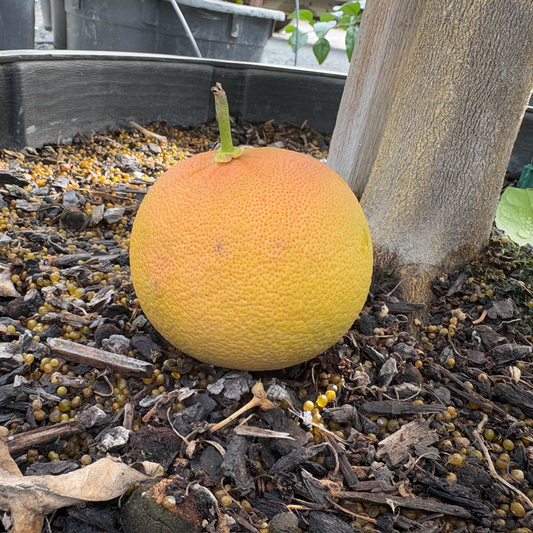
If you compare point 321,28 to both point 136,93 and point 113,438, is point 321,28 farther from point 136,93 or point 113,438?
point 113,438

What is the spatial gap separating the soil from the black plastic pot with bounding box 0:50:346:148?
0.90m

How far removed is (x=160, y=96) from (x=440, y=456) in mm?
2867

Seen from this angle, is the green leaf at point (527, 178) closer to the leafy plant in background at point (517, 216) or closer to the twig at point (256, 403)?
the leafy plant in background at point (517, 216)

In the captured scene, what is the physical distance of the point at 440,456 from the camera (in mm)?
1370

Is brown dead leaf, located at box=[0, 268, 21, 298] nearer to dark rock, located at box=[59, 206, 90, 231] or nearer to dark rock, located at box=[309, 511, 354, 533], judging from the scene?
dark rock, located at box=[59, 206, 90, 231]

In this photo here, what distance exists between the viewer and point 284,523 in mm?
1141

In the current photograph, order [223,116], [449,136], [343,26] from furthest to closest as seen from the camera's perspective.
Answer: [343,26] → [449,136] → [223,116]

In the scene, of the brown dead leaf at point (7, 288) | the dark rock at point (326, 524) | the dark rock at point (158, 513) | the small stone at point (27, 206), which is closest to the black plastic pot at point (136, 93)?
the small stone at point (27, 206)

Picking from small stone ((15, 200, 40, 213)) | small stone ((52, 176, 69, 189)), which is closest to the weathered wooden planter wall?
small stone ((52, 176, 69, 189))

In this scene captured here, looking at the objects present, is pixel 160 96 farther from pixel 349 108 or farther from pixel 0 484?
pixel 0 484

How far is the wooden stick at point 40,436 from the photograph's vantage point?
4.08ft

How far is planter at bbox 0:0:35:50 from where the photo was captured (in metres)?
3.35

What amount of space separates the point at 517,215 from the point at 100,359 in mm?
1876

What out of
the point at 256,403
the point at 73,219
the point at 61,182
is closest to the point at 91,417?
the point at 256,403
